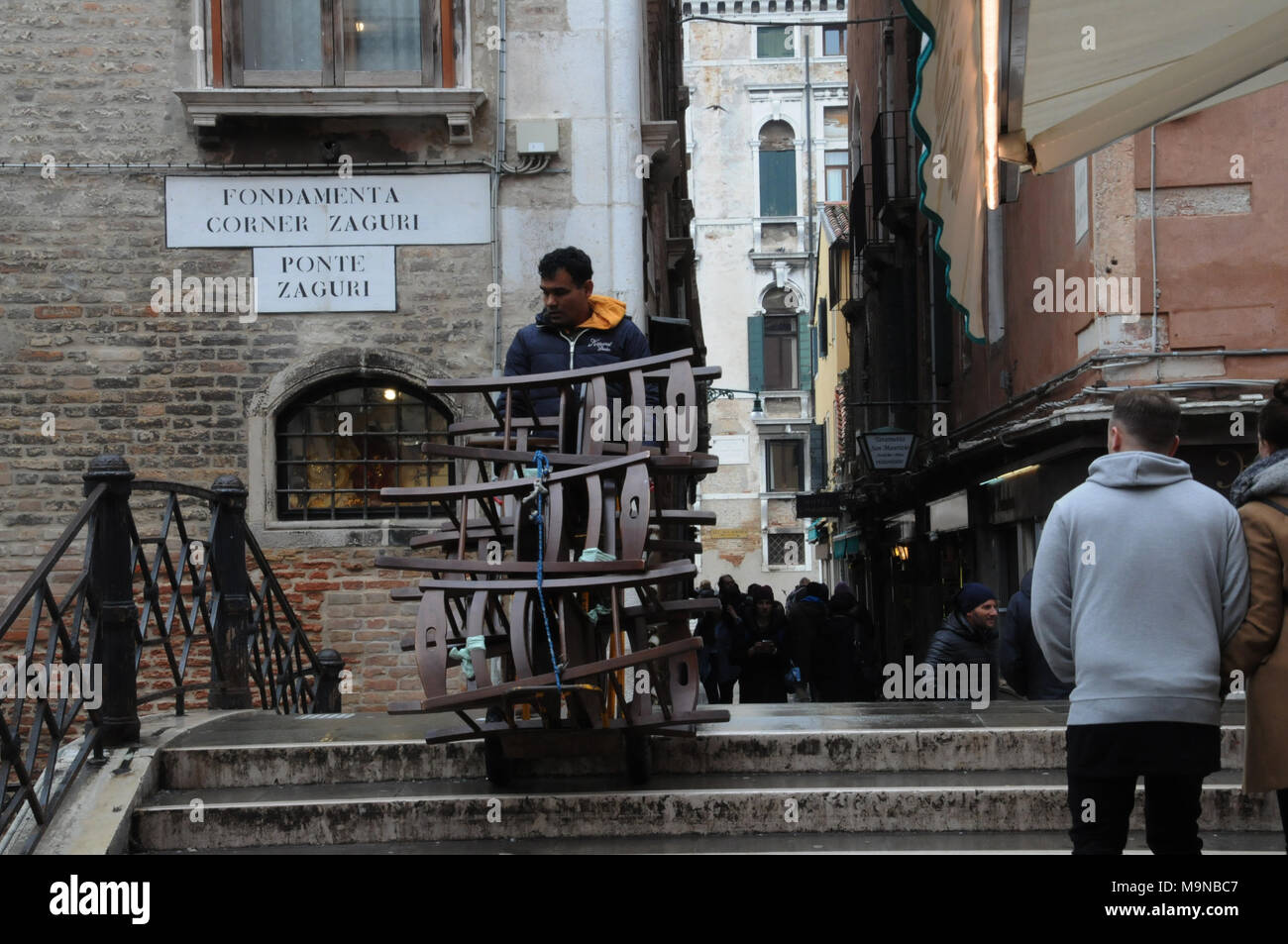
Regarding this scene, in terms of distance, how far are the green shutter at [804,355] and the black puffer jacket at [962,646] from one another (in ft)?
112

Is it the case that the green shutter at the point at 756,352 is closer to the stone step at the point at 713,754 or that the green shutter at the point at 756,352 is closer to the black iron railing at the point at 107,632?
the black iron railing at the point at 107,632

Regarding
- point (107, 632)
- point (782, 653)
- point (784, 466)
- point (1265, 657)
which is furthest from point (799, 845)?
point (784, 466)

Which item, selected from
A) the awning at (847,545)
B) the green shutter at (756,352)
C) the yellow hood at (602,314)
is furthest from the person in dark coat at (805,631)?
the green shutter at (756,352)

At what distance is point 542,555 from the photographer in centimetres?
551

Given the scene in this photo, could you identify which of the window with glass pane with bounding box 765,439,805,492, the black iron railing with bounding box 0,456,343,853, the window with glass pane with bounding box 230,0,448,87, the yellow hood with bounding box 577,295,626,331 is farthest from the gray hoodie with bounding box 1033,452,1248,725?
the window with glass pane with bounding box 765,439,805,492

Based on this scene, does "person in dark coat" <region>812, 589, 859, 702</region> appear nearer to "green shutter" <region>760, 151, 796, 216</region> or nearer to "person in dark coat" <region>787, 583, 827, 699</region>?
"person in dark coat" <region>787, 583, 827, 699</region>

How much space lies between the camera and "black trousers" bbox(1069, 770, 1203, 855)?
3.98 metres

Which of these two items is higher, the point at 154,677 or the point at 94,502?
the point at 94,502

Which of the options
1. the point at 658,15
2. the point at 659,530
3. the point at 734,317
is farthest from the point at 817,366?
the point at 659,530

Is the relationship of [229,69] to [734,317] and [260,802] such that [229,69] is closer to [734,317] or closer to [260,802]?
[260,802]

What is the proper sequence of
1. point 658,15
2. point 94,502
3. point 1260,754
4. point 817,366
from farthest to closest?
point 817,366 → point 658,15 → point 94,502 → point 1260,754

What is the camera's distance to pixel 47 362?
11070 millimetres

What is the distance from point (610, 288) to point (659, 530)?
4889mm

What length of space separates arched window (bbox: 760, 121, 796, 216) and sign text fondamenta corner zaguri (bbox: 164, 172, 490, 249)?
33.0m
